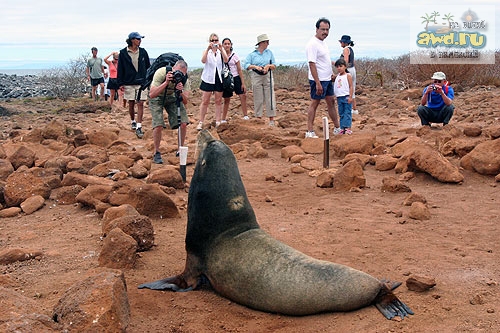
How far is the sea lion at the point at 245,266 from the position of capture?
4109 millimetres

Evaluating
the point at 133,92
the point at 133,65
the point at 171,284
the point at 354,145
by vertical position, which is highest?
the point at 133,65

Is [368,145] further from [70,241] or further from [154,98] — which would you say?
[70,241]

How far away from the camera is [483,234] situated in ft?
19.1

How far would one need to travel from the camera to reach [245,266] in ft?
14.7

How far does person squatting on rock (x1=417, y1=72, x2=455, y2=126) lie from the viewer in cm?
1068

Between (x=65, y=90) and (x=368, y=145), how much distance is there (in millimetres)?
17666

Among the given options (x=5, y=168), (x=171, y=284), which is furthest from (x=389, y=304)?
(x=5, y=168)

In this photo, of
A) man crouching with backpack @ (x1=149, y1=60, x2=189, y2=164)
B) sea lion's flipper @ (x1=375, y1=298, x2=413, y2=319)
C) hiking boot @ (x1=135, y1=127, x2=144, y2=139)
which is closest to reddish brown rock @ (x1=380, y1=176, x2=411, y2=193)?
man crouching with backpack @ (x1=149, y1=60, x2=189, y2=164)

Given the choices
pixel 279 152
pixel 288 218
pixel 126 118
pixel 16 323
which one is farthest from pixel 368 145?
pixel 126 118

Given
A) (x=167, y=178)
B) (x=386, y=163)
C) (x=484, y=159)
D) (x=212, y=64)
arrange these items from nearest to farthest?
(x=167, y=178) → (x=484, y=159) → (x=386, y=163) → (x=212, y=64)

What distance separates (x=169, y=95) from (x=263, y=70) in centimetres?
401

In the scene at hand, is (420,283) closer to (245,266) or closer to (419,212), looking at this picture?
(245,266)

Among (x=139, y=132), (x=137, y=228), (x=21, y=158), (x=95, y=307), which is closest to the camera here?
(x=95, y=307)

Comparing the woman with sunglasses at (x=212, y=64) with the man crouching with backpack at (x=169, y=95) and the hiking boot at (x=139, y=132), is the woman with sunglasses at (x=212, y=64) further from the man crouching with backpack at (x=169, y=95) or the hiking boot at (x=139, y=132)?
the man crouching with backpack at (x=169, y=95)
